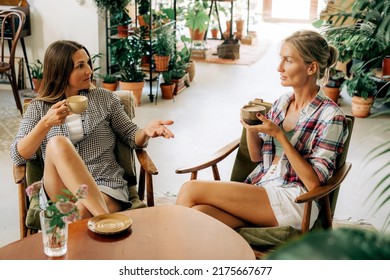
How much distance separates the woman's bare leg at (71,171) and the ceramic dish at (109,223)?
0.67ft

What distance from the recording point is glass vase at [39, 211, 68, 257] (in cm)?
203

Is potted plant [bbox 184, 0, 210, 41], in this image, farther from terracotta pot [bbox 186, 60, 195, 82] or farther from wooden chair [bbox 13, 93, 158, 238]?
wooden chair [bbox 13, 93, 158, 238]

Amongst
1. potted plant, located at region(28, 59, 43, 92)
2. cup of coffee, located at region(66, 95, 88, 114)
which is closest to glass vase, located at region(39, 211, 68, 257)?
cup of coffee, located at region(66, 95, 88, 114)

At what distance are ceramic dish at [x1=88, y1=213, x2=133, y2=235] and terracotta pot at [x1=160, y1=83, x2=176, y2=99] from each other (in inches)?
151

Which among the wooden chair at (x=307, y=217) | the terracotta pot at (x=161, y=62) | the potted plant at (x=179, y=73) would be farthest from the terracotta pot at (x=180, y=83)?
the wooden chair at (x=307, y=217)

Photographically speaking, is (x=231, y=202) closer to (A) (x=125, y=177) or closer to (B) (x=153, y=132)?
(B) (x=153, y=132)

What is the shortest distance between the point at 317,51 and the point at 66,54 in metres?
1.11

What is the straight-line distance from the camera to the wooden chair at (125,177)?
2.69 metres

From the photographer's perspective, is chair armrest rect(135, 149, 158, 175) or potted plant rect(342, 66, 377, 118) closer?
chair armrest rect(135, 149, 158, 175)

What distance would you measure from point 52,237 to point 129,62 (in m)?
4.02

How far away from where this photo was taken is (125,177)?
301cm

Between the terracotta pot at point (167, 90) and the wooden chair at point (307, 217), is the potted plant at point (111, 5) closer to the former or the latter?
the terracotta pot at point (167, 90)

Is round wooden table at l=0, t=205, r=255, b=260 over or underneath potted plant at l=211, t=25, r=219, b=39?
over

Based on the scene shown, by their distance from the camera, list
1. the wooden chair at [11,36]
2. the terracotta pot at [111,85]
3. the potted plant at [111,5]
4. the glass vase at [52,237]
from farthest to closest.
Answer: the terracotta pot at [111,85] < the potted plant at [111,5] < the wooden chair at [11,36] < the glass vase at [52,237]
